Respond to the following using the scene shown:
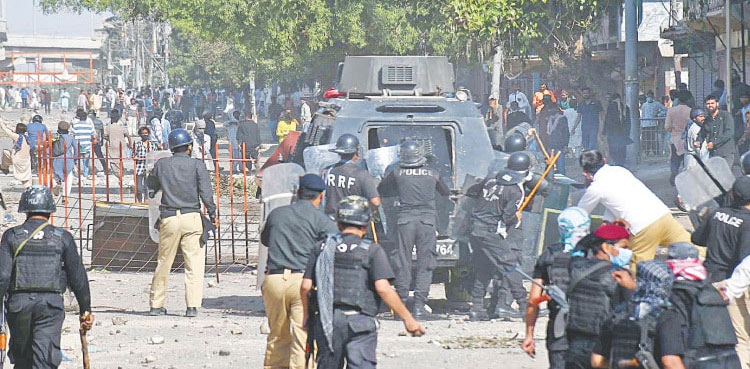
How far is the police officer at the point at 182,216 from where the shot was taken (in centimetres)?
1170

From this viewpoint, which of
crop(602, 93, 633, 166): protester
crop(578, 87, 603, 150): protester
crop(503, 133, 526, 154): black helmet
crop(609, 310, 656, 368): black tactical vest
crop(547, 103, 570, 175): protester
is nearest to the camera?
crop(609, 310, 656, 368): black tactical vest

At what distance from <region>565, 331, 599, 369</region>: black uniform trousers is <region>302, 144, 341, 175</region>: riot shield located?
526 centimetres

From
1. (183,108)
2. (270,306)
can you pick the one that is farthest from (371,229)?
(183,108)

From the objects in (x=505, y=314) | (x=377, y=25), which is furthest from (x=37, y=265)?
(x=377, y=25)

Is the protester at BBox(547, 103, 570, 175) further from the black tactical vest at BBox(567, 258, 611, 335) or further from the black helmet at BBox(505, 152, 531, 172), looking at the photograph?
the black tactical vest at BBox(567, 258, 611, 335)

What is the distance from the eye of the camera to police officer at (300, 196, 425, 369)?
279 inches

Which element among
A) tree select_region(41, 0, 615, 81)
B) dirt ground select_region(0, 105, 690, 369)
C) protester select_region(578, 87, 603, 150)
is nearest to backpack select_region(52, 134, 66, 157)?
tree select_region(41, 0, 615, 81)

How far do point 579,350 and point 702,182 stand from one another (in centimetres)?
342

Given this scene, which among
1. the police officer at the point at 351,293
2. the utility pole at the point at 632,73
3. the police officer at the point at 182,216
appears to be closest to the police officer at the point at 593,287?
the police officer at the point at 351,293

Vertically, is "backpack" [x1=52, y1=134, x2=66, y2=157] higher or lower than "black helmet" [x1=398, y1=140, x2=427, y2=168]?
lower

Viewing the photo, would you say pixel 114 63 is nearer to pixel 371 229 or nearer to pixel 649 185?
pixel 649 185

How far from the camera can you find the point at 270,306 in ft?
27.7

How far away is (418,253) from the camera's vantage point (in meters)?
11.4

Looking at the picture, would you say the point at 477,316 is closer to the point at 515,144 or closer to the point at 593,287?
the point at 515,144
